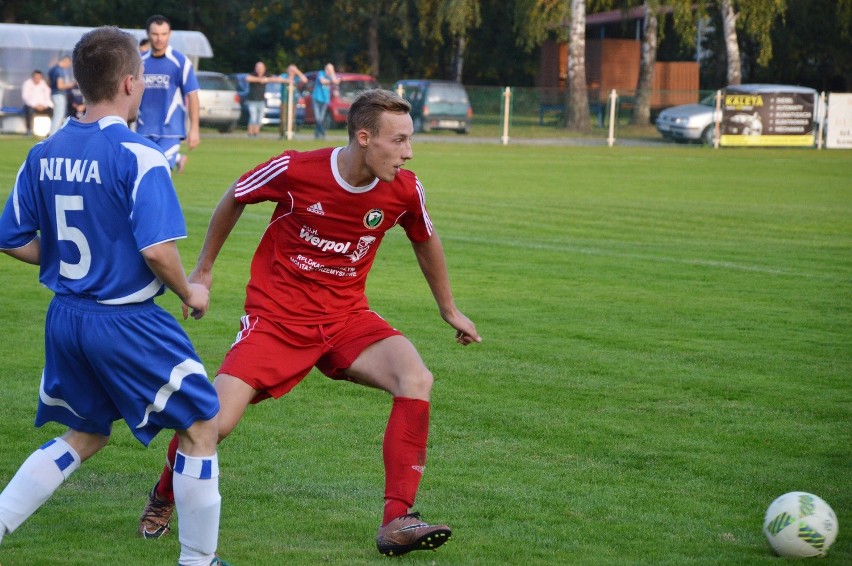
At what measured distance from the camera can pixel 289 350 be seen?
482 cm

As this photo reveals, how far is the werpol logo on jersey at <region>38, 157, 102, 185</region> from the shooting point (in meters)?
3.87

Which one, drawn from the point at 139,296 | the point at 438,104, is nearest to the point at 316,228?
the point at 139,296

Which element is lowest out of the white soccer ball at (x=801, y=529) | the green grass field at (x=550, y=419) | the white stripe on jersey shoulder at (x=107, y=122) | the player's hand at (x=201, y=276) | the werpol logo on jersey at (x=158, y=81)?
the green grass field at (x=550, y=419)

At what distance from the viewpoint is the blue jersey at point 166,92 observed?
13914 millimetres

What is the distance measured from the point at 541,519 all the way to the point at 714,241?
33.4 feet

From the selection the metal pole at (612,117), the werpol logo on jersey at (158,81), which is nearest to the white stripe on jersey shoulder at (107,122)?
the werpol logo on jersey at (158,81)

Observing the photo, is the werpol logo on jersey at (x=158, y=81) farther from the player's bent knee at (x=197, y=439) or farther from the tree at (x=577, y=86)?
the tree at (x=577, y=86)

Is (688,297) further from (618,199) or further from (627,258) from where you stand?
(618,199)

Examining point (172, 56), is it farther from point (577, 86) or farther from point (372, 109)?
point (577, 86)

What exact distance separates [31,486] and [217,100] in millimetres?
34569

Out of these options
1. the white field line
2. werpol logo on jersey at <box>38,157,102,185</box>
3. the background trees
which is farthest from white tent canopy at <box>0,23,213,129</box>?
werpol logo on jersey at <box>38,157,102,185</box>

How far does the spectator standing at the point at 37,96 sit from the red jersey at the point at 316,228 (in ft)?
97.0

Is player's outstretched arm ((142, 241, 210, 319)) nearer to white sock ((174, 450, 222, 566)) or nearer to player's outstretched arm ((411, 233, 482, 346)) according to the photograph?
white sock ((174, 450, 222, 566))

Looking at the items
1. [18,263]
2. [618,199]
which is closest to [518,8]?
[618,199]
